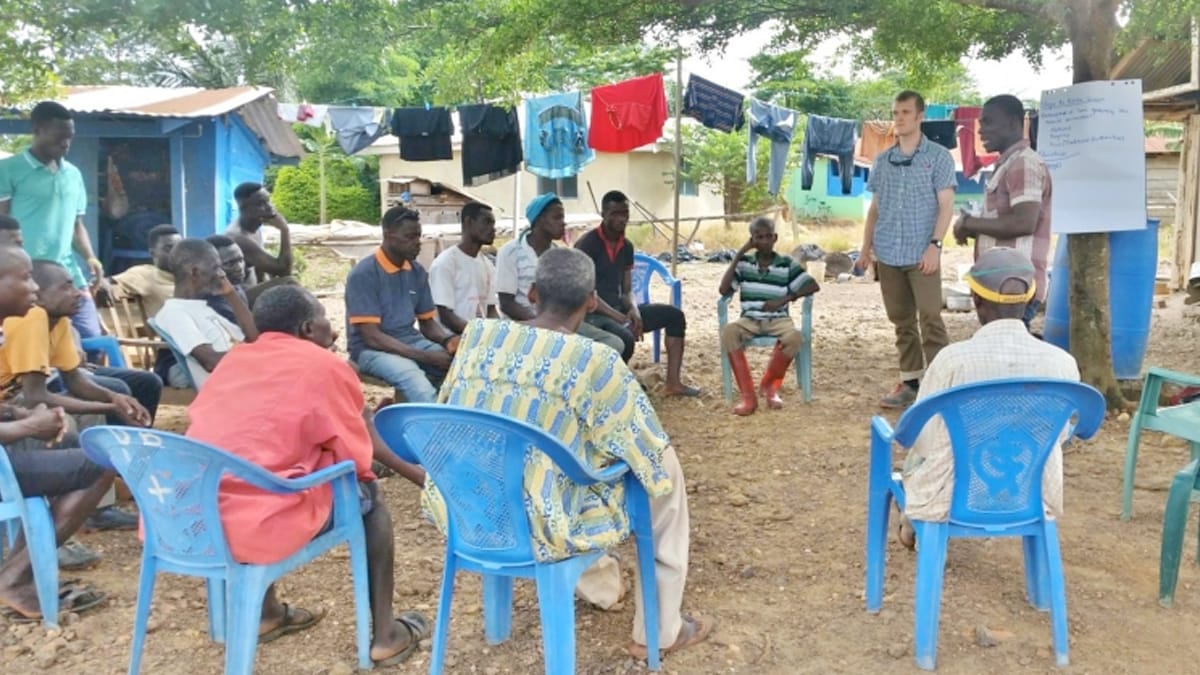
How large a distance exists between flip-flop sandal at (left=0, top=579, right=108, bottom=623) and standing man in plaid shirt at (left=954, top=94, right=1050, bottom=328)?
4175mm

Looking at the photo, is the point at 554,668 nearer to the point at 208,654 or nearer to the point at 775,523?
the point at 208,654

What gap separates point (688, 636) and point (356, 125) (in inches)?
327

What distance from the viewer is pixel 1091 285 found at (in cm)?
545

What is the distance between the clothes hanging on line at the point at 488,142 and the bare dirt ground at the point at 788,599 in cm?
497

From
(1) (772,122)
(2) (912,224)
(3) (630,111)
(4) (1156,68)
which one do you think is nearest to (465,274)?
(2) (912,224)

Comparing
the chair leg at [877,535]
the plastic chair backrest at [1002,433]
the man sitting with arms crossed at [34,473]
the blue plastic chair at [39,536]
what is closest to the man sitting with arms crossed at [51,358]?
the man sitting with arms crossed at [34,473]

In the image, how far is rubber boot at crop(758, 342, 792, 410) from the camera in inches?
235

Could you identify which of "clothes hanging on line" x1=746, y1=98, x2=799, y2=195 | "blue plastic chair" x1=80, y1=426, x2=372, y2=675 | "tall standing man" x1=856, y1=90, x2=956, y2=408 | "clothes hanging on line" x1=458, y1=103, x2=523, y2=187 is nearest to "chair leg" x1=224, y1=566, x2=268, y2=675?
"blue plastic chair" x1=80, y1=426, x2=372, y2=675

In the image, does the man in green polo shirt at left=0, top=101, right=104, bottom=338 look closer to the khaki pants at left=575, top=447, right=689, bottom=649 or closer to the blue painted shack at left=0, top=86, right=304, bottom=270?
the khaki pants at left=575, top=447, right=689, bottom=649

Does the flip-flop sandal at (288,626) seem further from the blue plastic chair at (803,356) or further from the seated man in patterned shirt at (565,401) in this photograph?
the blue plastic chair at (803,356)

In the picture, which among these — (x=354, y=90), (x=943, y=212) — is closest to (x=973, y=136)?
(x=943, y=212)

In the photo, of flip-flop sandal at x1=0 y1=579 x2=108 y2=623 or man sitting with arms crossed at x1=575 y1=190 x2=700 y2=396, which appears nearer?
flip-flop sandal at x1=0 y1=579 x2=108 y2=623

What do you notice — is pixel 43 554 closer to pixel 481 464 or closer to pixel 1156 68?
pixel 481 464

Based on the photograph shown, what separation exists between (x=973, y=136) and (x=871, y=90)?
14046 millimetres
